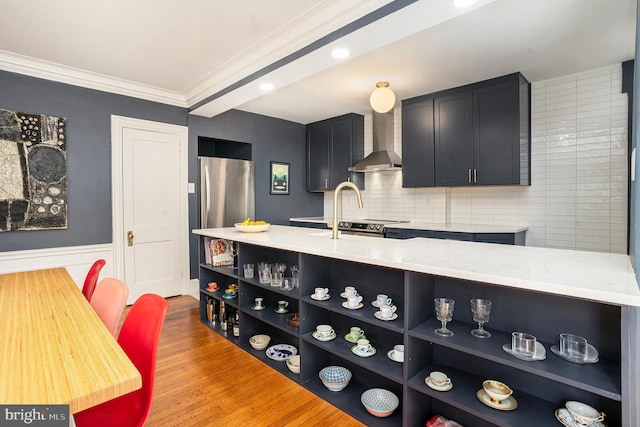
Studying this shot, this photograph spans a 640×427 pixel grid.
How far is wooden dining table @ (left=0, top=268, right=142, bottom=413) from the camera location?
0.82 meters

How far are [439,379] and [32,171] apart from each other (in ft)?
12.6

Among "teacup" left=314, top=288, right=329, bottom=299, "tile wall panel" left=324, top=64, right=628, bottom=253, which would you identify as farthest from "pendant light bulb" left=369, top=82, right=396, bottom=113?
"teacup" left=314, top=288, right=329, bottom=299

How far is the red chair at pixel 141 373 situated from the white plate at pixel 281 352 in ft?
4.23

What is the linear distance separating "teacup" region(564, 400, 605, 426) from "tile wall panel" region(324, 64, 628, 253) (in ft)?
8.49

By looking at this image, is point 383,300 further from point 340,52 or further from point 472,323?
point 340,52

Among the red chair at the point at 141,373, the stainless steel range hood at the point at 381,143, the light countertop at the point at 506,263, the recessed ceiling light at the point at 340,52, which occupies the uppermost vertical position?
the recessed ceiling light at the point at 340,52

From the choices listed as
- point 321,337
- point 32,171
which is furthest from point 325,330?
point 32,171

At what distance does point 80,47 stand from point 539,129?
14.6ft

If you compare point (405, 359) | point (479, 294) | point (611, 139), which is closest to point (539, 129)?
point (611, 139)

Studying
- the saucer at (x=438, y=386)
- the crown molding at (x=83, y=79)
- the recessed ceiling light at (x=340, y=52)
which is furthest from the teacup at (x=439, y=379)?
the crown molding at (x=83, y=79)

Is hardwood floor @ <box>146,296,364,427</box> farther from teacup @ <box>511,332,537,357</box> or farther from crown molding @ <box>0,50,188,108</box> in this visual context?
crown molding @ <box>0,50,188,108</box>

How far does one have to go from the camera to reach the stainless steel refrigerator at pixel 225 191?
431 cm

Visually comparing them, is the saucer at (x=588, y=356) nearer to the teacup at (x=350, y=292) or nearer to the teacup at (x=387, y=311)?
the teacup at (x=387, y=311)

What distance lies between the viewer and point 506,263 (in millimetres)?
1477
